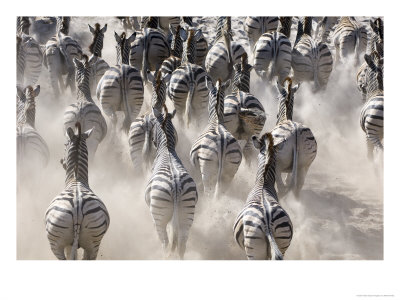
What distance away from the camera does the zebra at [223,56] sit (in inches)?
526

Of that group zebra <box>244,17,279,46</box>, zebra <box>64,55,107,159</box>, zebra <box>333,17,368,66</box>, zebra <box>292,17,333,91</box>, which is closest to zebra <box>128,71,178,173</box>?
zebra <box>64,55,107,159</box>

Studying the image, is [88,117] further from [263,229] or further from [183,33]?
[263,229]

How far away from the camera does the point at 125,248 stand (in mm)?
10172

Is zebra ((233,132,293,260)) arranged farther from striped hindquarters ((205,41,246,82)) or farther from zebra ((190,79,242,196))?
striped hindquarters ((205,41,246,82))

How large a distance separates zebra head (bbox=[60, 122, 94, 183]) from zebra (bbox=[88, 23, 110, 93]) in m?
3.06

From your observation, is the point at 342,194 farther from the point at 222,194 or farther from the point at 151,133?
the point at 151,133

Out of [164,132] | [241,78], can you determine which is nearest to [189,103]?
[241,78]

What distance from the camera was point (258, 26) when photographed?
1420 centimetres

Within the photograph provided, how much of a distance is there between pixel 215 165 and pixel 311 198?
63.1 inches

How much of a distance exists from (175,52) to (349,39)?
3349mm

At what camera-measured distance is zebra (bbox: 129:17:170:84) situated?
44.7 ft

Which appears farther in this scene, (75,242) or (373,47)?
(373,47)

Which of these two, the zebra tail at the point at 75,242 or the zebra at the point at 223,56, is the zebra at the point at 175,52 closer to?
the zebra at the point at 223,56
